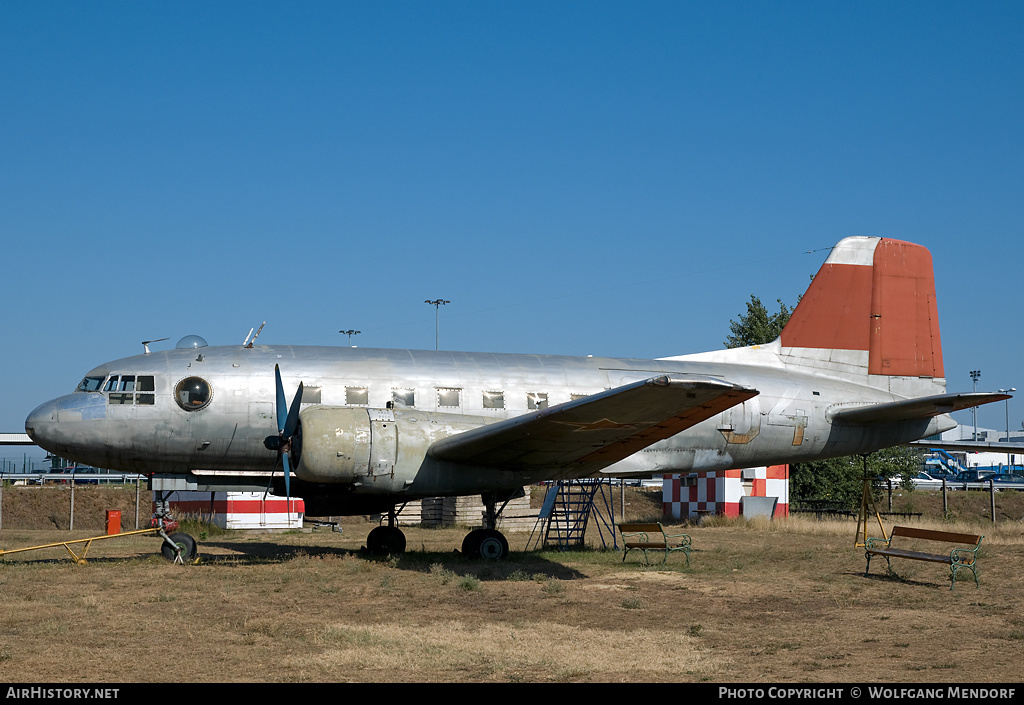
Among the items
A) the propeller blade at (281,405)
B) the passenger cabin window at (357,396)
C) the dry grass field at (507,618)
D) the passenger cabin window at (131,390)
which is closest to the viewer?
the dry grass field at (507,618)

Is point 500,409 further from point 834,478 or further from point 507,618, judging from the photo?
point 834,478

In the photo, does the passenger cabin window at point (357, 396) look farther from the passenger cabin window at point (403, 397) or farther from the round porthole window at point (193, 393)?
the round porthole window at point (193, 393)

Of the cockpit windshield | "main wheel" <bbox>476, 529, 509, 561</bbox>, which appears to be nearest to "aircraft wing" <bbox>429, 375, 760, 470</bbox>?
"main wheel" <bbox>476, 529, 509, 561</bbox>

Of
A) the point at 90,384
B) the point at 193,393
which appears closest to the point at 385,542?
the point at 193,393

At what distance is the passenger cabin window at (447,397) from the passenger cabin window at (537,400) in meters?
1.46

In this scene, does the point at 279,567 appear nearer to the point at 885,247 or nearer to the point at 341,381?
the point at 341,381

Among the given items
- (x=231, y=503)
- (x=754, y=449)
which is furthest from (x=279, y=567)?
(x=231, y=503)

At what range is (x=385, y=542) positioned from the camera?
717 inches

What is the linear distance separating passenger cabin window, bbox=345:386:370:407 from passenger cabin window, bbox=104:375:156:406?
139 inches

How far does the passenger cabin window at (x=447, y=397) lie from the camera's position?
17312 millimetres

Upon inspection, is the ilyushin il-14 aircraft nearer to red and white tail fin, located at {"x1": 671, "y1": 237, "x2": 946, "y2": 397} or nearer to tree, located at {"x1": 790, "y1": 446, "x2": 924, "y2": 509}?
red and white tail fin, located at {"x1": 671, "y1": 237, "x2": 946, "y2": 397}

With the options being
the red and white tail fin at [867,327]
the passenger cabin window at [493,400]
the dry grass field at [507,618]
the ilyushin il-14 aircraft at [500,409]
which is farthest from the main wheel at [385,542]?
the red and white tail fin at [867,327]

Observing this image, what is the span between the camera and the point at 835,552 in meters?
18.1

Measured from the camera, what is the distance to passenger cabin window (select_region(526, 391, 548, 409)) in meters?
17.8
